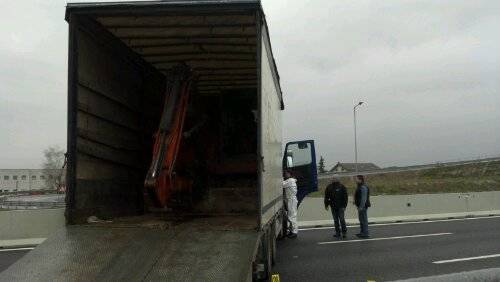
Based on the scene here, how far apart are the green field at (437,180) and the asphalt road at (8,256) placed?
26.1m

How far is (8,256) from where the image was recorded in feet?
36.6

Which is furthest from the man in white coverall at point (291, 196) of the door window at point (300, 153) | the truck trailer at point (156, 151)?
the truck trailer at point (156, 151)

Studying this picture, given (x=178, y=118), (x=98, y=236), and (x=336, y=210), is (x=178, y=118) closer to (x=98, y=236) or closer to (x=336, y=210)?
(x=98, y=236)

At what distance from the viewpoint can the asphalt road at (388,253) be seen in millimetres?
8633

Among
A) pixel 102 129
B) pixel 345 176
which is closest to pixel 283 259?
pixel 102 129

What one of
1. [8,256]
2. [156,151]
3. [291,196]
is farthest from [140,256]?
[8,256]

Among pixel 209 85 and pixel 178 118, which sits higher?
pixel 209 85

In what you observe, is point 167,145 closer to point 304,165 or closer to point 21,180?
point 304,165

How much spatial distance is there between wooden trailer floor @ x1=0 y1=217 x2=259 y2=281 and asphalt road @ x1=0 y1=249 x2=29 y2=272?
521 centimetres

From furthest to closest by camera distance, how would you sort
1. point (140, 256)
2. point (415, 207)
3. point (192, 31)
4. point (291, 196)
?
point (415, 207) → point (291, 196) → point (192, 31) → point (140, 256)

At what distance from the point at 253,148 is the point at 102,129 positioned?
4303 mm

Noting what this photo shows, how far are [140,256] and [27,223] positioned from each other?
10220 mm

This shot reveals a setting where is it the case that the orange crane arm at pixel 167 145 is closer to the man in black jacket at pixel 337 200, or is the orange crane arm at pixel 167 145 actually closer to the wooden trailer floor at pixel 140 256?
the wooden trailer floor at pixel 140 256

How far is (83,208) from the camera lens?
21.0 feet
